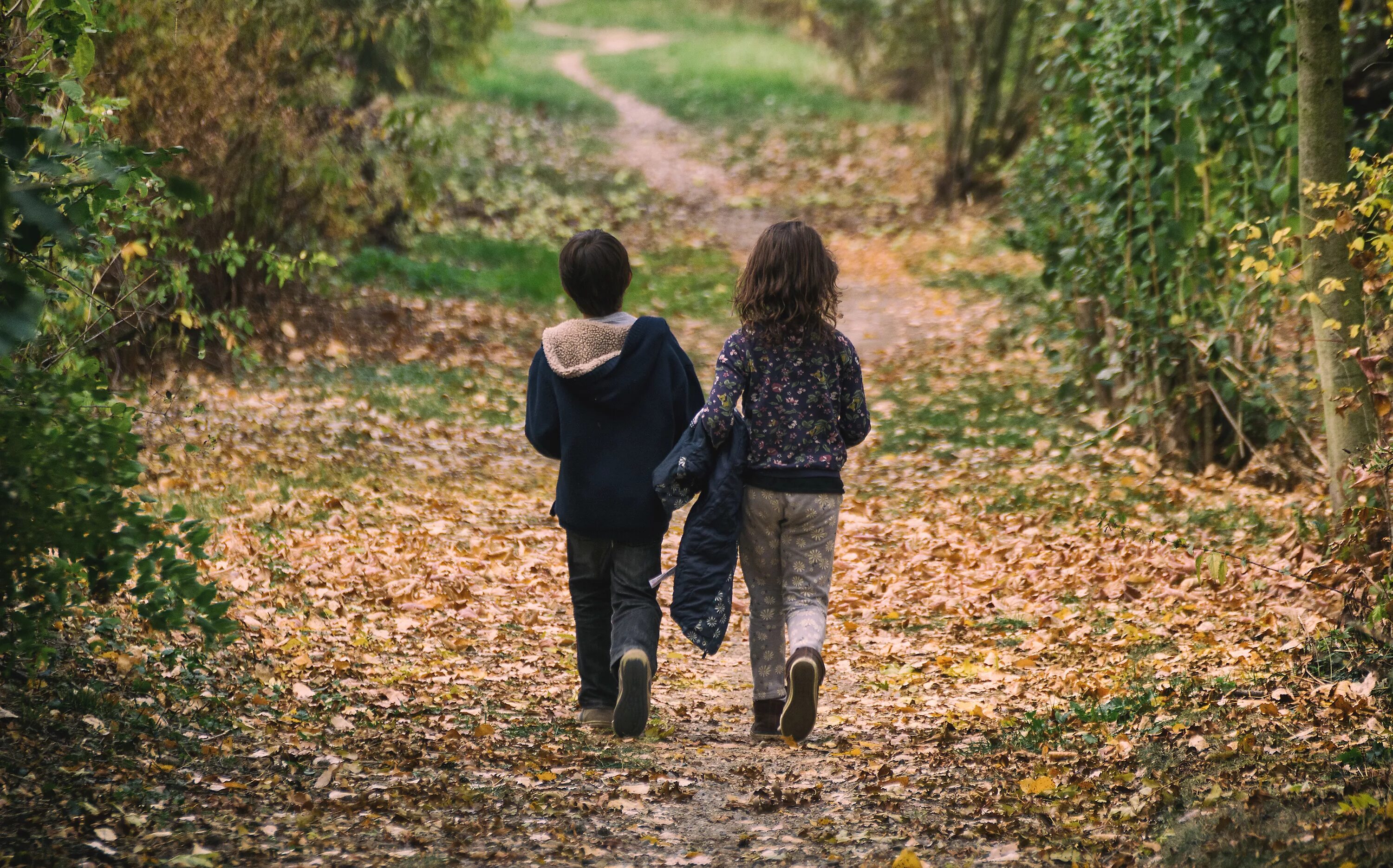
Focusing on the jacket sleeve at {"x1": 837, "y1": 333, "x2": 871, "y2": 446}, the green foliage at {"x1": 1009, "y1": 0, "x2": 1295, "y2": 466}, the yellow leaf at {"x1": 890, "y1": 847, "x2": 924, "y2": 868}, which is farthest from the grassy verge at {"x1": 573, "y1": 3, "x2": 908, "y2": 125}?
the yellow leaf at {"x1": 890, "y1": 847, "x2": 924, "y2": 868}

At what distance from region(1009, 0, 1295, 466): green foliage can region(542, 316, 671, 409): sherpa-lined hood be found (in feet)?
13.9

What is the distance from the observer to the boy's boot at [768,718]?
484 centimetres

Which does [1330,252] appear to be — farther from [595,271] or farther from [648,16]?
[648,16]

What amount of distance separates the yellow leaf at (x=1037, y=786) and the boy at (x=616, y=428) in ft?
4.40

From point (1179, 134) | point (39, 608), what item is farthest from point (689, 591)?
point (1179, 134)

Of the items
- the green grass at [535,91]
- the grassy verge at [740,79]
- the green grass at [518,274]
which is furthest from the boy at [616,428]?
the grassy verge at [740,79]

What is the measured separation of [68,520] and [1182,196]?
7319mm

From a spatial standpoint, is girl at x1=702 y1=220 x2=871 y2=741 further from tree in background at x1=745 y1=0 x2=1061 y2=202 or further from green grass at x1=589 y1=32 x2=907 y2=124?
green grass at x1=589 y1=32 x2=907 y2=124

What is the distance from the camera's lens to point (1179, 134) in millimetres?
8125

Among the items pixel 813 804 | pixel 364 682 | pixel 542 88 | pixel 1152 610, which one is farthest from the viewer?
pixel 542 88

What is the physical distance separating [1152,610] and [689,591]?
2770 millimetres

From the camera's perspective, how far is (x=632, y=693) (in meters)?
4.49

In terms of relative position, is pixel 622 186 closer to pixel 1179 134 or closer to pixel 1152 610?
pixel 1179 134

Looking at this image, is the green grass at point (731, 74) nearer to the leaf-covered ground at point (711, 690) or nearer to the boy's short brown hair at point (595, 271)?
the leaf-covered ground at point (711, 690)
